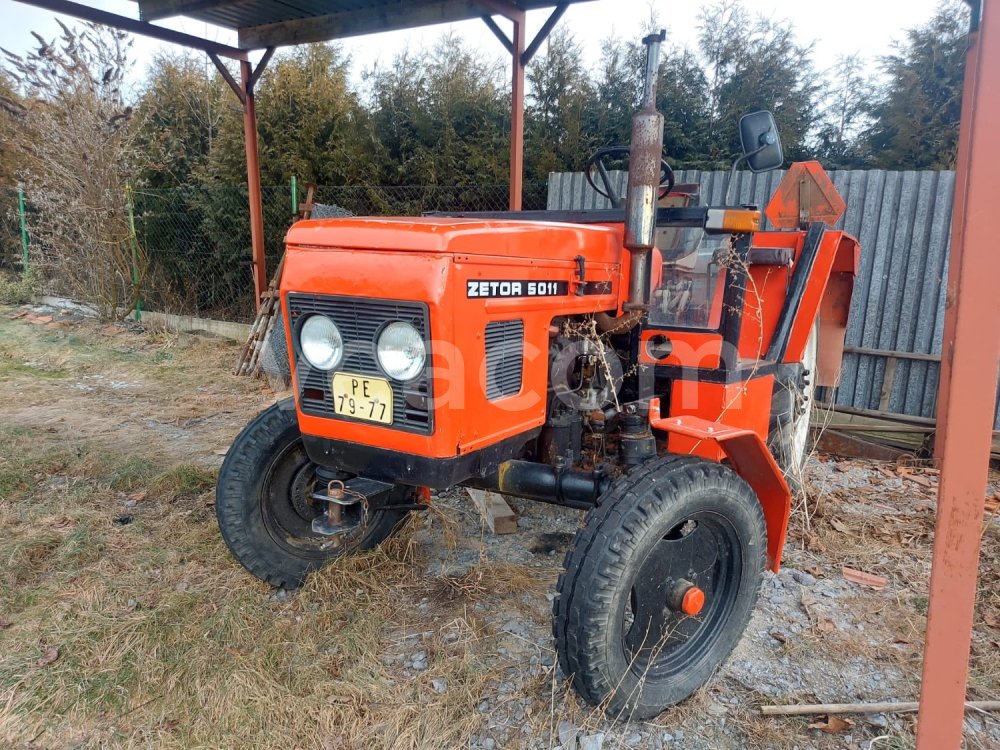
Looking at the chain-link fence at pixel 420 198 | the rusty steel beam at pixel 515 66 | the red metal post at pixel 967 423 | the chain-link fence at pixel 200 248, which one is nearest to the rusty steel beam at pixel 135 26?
the chain-link fence at pixel 420 198

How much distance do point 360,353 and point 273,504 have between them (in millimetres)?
982

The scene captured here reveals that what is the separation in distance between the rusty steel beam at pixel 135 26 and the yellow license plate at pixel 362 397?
4520 millimetres

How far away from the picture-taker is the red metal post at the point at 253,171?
6473 mm

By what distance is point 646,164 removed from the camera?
200 centimetres

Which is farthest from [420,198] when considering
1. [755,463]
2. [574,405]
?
[755,463]

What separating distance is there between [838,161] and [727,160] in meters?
1.76

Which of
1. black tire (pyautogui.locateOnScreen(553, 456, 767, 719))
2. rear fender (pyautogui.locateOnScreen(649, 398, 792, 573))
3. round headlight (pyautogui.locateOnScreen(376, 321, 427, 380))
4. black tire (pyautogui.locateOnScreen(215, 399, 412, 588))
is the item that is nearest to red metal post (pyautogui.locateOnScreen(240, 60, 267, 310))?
black tire (pyautogui.locateOnScreen(215, 399, 412, 588))

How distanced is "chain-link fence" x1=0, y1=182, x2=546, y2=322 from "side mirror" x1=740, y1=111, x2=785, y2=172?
17.8 feet

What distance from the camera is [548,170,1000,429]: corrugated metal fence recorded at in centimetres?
447

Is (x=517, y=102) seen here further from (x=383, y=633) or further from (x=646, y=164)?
(x=383, y=633)

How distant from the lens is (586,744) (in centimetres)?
190

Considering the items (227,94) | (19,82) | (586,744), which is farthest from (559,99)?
(586,744)

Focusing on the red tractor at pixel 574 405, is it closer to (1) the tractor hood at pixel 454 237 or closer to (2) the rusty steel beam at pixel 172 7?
(1) the tractor hood at pixel 454 237

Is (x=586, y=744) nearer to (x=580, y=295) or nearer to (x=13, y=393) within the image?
(x=580, y=295)
